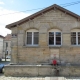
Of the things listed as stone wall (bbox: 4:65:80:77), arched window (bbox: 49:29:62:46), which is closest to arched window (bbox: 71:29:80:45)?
Answer: arched window (bbox: 49:29:62:46)

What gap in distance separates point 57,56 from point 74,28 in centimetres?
314

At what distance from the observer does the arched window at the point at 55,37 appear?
51.1 feet

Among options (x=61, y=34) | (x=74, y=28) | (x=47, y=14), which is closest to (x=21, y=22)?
(x=47, y=14)

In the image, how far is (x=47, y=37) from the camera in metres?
15.4

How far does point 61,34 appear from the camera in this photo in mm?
15500

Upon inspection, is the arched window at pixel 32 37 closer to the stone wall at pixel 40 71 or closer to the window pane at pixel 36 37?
the window pane at pixel 36 37

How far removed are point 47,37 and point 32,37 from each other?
4.86ft

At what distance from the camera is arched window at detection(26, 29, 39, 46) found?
1573cm

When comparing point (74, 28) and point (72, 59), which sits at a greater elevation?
point (74, 28)

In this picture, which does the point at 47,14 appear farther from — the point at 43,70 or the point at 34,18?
the point at 43,70

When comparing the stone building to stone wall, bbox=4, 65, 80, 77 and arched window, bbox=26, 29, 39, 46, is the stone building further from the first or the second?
stone wall, bbox=4, 65, 80, 77

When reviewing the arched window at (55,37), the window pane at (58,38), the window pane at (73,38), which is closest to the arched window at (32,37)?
the arched window at (55,37)

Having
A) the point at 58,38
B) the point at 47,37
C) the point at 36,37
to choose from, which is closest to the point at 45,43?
the point at 47,37

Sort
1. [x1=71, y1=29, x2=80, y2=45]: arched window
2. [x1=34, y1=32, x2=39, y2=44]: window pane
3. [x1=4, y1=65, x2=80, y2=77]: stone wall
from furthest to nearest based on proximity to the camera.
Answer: [x1=34, y1=32, x2=39, y2=44]: window pane, [x1=71, y1=29, x2=80, y2=45]: arched window, [x1=4, y1=65, x2=80, y2=77]: stone wall
